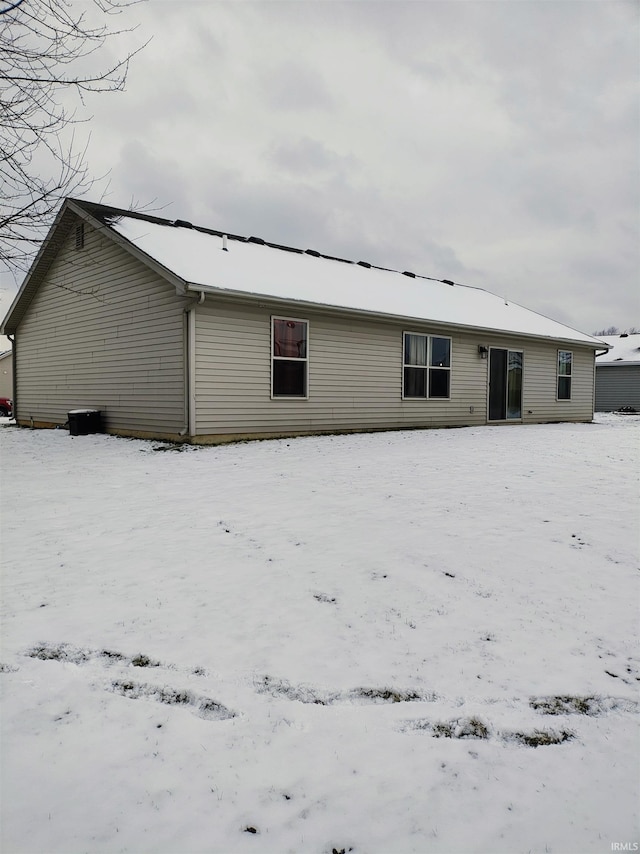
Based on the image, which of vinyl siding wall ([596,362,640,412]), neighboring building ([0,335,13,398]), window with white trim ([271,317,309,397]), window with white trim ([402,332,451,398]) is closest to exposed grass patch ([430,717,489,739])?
window with white trim ([271,317,309,397])

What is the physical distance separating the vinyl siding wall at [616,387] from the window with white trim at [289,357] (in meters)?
21.0

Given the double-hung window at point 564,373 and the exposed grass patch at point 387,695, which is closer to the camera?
the exposed grass patch at point 387,695

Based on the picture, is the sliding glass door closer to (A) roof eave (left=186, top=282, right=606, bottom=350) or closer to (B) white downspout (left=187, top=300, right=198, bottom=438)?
(A) roof eave (left=186, top=282, right=606, bottom=350)

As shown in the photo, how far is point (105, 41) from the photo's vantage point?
17.3 ft

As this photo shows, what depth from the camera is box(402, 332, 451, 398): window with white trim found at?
41.1 ft

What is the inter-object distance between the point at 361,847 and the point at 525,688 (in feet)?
3.90

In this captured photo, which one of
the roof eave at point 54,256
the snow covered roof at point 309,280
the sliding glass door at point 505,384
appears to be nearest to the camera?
the roof eave at point 54,256

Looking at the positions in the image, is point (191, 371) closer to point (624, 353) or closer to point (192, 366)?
point (192, 366)

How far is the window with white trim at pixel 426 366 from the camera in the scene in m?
12.5

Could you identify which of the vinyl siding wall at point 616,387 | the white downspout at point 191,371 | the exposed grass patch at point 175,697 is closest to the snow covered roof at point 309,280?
→ the white downspout at point 191,371

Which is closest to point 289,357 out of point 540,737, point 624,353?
point 540,737

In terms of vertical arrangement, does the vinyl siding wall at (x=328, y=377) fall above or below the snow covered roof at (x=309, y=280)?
below

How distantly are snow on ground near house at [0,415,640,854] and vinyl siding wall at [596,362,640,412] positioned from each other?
2356cm

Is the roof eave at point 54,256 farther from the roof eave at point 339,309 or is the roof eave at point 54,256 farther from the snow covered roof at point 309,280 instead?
the roof eave at point 339,309
